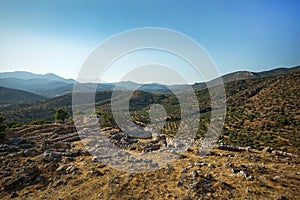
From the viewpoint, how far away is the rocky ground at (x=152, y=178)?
34.3ft

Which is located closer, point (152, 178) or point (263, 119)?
point (152, 178)

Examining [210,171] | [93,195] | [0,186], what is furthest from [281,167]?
[0,186]

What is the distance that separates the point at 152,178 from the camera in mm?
12305

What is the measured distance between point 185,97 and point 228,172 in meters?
76.3

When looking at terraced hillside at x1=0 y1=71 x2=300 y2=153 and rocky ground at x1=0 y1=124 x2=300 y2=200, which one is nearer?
rocky ground at x1=0 y1=124 x2=300 y2=200

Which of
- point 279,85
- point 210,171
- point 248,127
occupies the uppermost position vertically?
point 279,85

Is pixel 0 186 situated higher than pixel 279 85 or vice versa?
pixel 279 85

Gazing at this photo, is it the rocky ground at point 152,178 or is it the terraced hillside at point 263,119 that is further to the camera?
the terraced hillside at point 263,119

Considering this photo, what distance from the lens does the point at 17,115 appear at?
97.7m

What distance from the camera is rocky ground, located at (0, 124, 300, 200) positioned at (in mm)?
10445

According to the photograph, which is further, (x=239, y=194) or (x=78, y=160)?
(x=78, y=160)

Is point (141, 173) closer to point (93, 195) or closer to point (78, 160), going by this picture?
point (93, 195)

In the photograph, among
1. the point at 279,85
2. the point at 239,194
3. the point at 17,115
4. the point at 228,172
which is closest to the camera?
the point at 239,194

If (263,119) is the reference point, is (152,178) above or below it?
above
